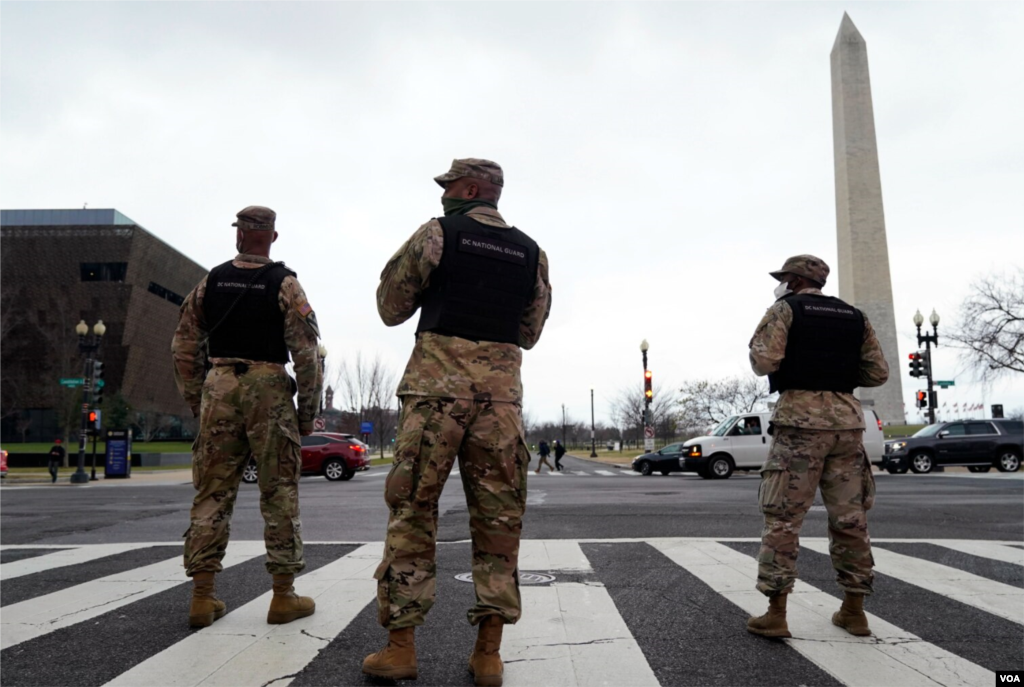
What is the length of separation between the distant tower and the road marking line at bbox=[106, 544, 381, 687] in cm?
3896

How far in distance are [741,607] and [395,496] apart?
2321mm

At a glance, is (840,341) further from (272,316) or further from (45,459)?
(45,459)

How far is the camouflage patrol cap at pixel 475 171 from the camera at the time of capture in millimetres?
3459

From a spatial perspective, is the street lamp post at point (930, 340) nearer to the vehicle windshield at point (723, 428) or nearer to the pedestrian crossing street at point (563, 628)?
the vehicle windshield at point (723, 428)

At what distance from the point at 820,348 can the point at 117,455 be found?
28059 millimetres

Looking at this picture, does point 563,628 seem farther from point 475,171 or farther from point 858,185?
point 858,185

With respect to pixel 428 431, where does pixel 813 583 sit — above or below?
below

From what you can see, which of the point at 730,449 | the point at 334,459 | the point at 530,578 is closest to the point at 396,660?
the point at 530,578

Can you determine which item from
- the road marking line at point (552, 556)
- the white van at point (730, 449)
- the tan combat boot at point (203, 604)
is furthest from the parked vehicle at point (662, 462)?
the tan combat boot at point (203, 604)

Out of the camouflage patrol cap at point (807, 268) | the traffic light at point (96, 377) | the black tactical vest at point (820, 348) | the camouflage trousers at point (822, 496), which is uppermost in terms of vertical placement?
the traffic light at point (96, 377)

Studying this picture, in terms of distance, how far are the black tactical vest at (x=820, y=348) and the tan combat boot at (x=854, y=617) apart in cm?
107

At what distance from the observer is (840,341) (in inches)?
167

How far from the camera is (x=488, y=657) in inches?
116

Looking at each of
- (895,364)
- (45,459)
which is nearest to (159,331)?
(45,459)
